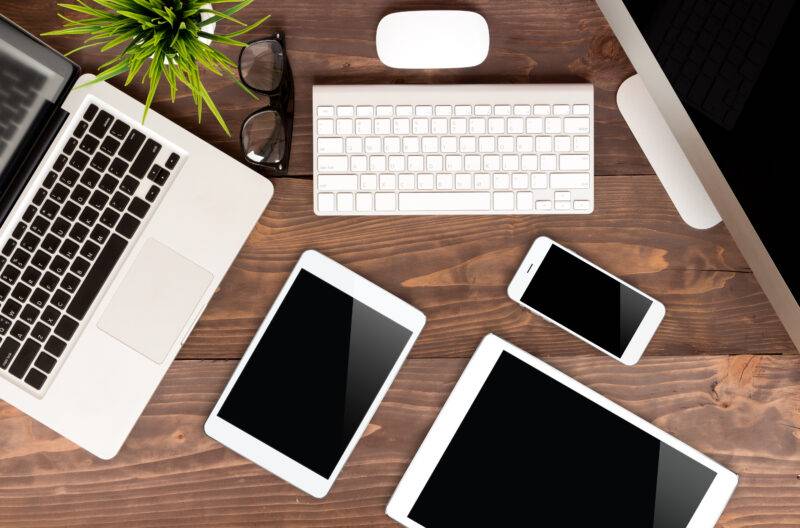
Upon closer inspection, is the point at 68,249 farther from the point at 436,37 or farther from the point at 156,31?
the point at 436,37

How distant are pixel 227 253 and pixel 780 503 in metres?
0.78

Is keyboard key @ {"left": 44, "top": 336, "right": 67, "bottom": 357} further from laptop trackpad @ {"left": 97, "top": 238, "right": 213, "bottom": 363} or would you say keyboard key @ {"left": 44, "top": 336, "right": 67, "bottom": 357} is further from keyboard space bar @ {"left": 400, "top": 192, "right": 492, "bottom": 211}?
keyboard space bar @ {"left": 400, "top": 192, "right": 492, "bottom": 211}

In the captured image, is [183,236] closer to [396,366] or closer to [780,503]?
[396,366]

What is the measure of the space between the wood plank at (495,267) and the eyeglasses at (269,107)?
0.16 feet

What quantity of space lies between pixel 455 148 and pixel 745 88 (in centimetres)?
32

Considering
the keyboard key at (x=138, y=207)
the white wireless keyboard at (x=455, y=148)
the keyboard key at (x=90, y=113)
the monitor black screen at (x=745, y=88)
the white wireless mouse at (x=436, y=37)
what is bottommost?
the keyboard key at (x=138, y=207)

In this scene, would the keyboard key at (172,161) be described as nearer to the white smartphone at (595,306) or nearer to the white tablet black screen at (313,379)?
the white tablet black screen at (313,379)

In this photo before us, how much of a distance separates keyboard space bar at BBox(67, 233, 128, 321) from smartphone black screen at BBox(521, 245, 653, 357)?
54 cm

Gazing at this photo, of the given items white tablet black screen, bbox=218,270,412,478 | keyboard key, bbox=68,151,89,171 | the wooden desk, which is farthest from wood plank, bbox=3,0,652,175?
white tablet black screen, bbox=218,270,412,478

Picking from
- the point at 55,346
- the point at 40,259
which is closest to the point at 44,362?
the point at 55,346

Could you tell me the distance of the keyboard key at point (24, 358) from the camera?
0.78 meters

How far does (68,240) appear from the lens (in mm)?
785

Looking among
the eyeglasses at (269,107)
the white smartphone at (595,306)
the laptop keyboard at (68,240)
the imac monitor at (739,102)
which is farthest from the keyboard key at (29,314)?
the imac monitor at (739,102)

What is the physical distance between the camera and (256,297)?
2.72ft
